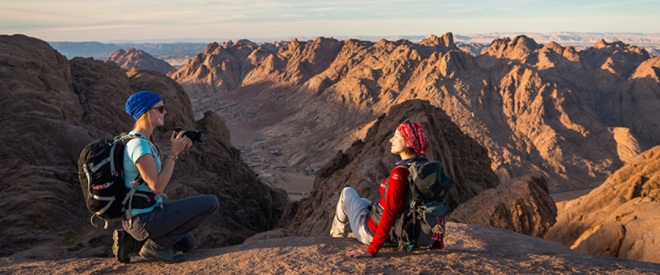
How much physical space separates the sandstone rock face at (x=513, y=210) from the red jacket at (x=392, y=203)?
9.90 metres

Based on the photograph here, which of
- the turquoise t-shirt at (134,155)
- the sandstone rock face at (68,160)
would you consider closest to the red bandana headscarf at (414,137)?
the turquoise t-shirt at (134,155)

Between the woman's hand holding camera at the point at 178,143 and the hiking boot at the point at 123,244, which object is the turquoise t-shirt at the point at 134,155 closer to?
the woman's hand holding camera at the point at 178,143

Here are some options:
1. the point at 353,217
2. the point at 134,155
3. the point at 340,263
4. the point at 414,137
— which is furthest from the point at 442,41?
the point at 134,155

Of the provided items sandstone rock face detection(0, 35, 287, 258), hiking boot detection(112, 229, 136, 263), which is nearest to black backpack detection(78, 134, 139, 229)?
hiking boot detection(112, 229, 136, 263)

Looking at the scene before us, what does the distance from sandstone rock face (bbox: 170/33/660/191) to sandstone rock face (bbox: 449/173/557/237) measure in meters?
40.1

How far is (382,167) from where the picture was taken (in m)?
17.0

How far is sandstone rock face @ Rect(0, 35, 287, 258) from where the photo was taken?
12422 mm

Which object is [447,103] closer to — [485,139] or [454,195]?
[485,139]

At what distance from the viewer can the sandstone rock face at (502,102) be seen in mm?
58125

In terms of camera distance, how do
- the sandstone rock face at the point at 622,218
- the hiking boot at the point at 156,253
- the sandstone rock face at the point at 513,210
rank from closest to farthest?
the hiking boot at the point at 156,253, the sandstone rock face at the point at 622,218, the sandstone rock face at the point at 513,210

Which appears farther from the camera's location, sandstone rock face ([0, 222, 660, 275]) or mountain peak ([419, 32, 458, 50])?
mountain peak ([419, 32, 458, 50])

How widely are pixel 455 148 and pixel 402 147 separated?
1792 cm

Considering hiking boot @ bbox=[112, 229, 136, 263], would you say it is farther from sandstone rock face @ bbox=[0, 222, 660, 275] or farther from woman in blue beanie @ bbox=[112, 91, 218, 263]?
sandstone rock face @ bbox=[0, 222, 660, 275]

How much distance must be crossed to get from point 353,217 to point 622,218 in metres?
6.80
